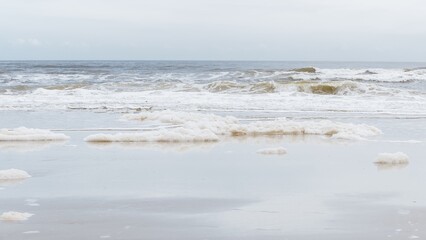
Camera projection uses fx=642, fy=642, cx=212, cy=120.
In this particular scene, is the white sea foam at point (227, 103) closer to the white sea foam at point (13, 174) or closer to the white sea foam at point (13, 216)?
the white sea foam at point (13, 174)

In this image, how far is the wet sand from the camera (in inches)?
210

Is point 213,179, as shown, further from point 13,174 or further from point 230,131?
point 230,131

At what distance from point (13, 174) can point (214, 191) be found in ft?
7.91

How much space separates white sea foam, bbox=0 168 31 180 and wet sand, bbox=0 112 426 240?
145 millimetres

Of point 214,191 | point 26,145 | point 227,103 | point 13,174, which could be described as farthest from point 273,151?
point 227,103

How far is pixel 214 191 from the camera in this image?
22.4 feet

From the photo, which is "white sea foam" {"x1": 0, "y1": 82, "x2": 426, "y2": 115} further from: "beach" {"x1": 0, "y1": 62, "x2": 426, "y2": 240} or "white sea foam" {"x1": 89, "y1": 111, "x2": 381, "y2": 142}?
"white sea foam" {"x1": 89, "y1": 111, "x2": 381, "y2": 142}

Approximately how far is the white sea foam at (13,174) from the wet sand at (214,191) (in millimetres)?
145

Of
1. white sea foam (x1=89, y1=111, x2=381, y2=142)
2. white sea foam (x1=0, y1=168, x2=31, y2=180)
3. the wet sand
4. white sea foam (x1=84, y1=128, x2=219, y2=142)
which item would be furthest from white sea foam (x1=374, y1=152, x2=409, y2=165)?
white sea foam (x1=0, y1=168, x2=31, y2=180)

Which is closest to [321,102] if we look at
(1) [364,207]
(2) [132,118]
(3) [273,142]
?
(2) [132,118]

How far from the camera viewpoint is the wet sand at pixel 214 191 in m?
5.32

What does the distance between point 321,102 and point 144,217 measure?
50.7 ft

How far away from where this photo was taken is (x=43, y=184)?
7172 mm

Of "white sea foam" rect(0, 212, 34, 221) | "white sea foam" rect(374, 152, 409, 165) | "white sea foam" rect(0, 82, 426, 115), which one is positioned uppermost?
"white sea foam" rect(374, 152, 409, 165)
